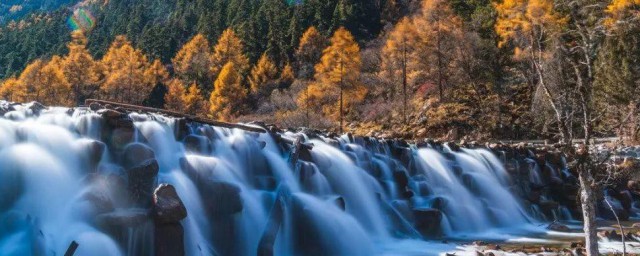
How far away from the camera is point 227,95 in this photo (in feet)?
176

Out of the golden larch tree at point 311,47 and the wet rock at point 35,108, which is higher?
the golden larch tree at point 311,47

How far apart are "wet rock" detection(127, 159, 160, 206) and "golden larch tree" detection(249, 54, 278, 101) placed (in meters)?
47.0

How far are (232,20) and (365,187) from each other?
67.2 metres

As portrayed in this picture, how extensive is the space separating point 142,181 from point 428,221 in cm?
861

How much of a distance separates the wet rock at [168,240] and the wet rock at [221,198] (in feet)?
5.89

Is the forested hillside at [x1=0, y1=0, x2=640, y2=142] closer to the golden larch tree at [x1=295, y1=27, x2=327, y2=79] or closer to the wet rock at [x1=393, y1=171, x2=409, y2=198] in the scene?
the golden larch tree at [x1=295, y1=27, x2=327, y2=79]

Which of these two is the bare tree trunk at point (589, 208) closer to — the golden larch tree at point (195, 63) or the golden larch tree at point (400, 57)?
the golden larch tree at point (400, 57)

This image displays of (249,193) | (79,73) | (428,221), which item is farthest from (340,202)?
(79,73)

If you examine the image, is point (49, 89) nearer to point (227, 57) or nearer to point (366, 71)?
point (227, 57)

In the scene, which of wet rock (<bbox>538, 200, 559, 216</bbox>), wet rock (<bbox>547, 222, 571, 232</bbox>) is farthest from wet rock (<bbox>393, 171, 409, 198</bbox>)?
wet rock (<bbox>538, 200, 559, 216</bbox>)

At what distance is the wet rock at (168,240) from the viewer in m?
9.80

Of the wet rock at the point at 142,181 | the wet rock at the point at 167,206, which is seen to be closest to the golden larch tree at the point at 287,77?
the wet rock at the point at 142,181

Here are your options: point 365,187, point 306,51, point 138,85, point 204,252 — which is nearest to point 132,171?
point 204,252

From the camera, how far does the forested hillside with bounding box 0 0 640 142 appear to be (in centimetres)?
2807
